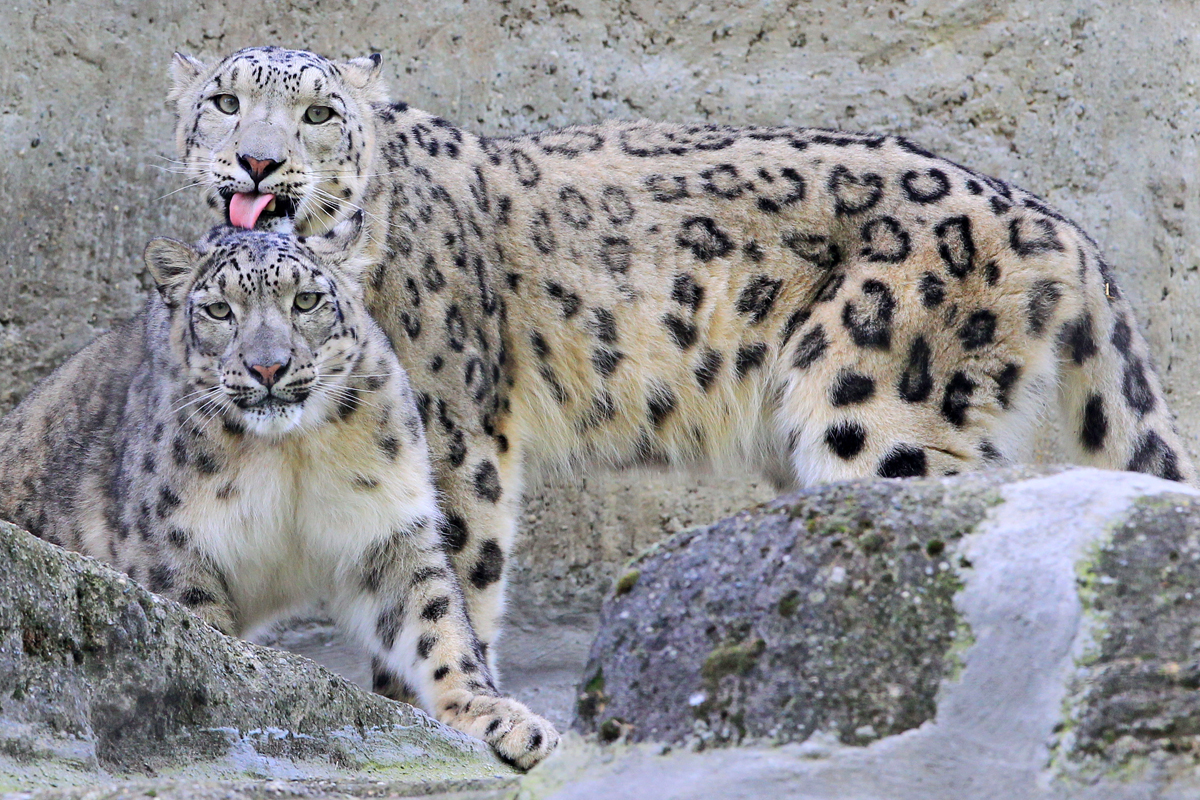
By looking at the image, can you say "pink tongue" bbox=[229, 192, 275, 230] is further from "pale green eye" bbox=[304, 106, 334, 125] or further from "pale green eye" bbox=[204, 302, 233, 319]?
"pale green eye" bbox=[204, 302, 233, 319]

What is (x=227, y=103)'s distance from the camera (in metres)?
5.09

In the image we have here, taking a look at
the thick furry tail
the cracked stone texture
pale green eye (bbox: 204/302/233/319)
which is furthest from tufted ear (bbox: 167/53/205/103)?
the cracked stone texture

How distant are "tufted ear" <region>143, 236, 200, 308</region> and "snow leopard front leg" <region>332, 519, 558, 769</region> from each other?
3.11 feet

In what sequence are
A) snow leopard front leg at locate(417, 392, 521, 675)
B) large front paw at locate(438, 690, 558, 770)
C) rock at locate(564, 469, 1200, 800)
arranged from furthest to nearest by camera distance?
snow leopard front leg at locate(417, 392, 521, 675)
large front paw at locate(438, 690, 558, 770)
rock at locate(564, 469, 1200, 800)

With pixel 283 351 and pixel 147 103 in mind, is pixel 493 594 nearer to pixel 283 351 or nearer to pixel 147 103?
pixel 283 351

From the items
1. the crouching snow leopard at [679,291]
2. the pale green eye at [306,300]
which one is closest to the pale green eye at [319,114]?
the crouching snow leopard at [679,291]

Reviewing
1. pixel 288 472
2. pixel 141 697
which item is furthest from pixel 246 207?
pixel 141 697

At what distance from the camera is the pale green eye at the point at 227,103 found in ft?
16.7

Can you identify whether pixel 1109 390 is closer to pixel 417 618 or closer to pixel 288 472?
pixel 417 618

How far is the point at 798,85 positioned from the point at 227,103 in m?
2.75

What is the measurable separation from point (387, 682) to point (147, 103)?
10.2 feet

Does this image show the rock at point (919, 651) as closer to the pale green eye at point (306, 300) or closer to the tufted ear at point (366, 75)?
the pale green eye at point (306, 300)

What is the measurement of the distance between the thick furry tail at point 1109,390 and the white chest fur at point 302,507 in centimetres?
210

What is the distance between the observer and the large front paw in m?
3.88
